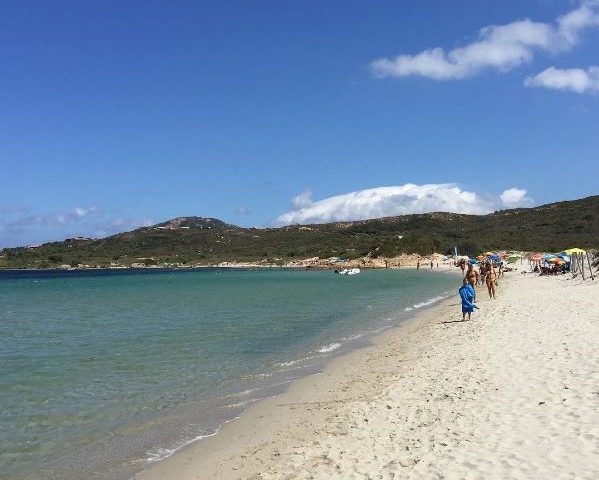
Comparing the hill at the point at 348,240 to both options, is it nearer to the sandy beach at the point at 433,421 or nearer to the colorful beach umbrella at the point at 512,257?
the colorful beach umbrella at the point at 512,257

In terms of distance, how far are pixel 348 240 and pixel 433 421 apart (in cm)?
13937

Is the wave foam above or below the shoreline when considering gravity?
below

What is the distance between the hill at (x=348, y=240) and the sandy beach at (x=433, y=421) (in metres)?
81.7

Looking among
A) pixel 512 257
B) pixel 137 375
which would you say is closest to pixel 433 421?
pixel 137 375

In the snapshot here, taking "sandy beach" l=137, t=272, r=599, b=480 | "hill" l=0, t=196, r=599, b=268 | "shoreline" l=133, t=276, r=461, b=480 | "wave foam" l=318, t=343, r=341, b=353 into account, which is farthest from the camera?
"hill" l=0, t=196, r=599, b=268

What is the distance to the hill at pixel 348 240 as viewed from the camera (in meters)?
107

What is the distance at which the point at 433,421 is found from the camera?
7906 millimetres

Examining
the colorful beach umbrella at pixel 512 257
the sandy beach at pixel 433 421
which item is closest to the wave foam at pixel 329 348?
the sandy beach at pixel 433 421

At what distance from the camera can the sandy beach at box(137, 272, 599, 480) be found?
6.19 m

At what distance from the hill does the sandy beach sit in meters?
81.7

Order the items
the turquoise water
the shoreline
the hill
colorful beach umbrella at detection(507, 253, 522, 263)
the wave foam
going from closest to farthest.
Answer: the shoreline, the turquoise water, the wave foam, colorful beach umbrella at detection(507, 253, 522, 263), the hill

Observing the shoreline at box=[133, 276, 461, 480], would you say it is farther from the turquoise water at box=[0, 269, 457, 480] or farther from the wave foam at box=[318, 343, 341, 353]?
the wave foam at box=[318, 343, 341, 353]

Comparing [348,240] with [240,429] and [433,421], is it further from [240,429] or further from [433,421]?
[433,421]

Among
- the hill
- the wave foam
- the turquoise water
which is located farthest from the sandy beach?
the hill
